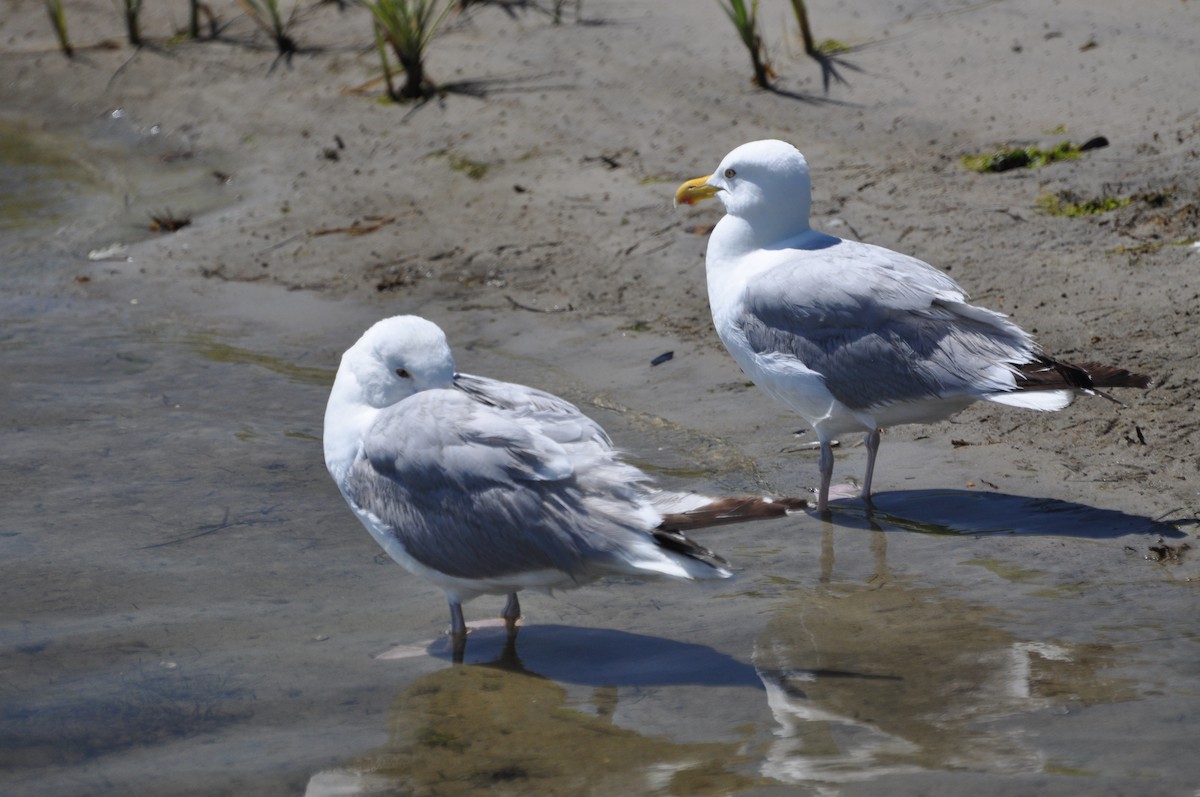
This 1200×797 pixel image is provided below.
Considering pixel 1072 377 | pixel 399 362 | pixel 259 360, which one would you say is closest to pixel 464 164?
pixel 259 360

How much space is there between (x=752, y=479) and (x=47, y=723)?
2.95 m

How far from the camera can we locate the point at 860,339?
5.38 meters

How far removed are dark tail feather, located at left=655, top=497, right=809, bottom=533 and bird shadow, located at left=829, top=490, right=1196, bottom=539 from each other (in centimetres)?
137

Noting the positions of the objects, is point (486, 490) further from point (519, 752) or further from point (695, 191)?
point (695, 191)

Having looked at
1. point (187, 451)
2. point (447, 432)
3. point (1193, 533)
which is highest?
point (447, 432)

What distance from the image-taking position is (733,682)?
4.29 meters

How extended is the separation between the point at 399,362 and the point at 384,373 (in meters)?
0.06

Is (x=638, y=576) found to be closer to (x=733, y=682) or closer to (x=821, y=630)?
(x=733, y=682)

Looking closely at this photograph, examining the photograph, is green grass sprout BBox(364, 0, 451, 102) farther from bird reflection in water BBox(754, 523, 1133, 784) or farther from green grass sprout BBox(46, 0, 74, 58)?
bird reflection in water BBox(754, 523, 1133, 784)

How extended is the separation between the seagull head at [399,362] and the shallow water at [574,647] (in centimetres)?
84

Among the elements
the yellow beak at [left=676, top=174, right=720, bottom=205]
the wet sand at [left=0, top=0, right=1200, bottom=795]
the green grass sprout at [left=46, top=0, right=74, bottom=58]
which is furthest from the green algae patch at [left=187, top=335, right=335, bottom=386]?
the green grass sprout at [left=46, top=0, right=74, bottom=58]

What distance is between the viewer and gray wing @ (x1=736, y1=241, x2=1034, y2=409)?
5.28 m

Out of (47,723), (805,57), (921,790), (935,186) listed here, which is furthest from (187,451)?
(805,57)

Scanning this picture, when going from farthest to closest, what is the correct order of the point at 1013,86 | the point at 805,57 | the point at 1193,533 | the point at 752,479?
the point at 805,57 < the point at 1013,86 < the point at 752,479 < the point at 1193,533
